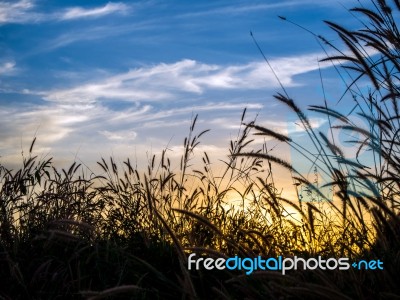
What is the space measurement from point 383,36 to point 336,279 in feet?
4.36

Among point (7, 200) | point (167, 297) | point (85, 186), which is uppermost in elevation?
point (85, 186)

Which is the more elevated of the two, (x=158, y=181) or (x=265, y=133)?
(x=158, y=181)

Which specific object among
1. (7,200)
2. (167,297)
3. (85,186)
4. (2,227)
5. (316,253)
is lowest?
(167,297)

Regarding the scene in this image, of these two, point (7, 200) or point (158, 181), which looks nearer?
point (7, 200)

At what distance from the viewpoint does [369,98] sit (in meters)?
3.45

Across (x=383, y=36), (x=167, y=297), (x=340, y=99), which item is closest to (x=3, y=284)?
(x=167, y=297)

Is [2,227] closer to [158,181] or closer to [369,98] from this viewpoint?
[158,181]

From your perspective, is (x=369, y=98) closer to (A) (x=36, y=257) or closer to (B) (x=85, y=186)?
(A) (x=36, y=257)

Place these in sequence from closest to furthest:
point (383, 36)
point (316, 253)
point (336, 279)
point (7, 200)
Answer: point (336, 279) → point (383, 36) → point (316, 253) → point (7, 200)

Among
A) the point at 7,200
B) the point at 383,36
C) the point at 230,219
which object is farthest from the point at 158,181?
the point at 383,36

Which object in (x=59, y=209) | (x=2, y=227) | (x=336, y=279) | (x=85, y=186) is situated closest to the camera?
(x=336, y=279)

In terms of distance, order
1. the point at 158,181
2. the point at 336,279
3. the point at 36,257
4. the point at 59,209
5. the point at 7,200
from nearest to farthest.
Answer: the point at 336,279
the point at 36,257
the point at 7,200
the point at 59,209
the point at 158,181

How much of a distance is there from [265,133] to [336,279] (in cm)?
77

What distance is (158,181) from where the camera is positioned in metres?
5.27
